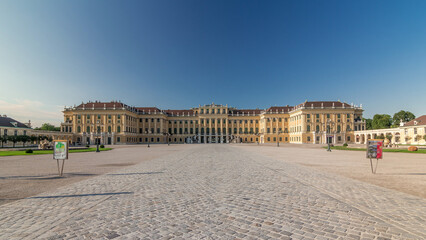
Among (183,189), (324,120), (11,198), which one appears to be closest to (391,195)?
(183,189)

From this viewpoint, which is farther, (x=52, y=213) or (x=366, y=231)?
(x=52, y=213)

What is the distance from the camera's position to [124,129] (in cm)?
7788

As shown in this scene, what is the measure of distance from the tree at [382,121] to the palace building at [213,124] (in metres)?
15.0

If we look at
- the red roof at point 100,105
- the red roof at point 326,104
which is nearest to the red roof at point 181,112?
the red roof at point 100,105

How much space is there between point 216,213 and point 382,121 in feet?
366

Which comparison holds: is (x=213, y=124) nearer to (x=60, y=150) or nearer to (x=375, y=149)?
(x=375, y=149)

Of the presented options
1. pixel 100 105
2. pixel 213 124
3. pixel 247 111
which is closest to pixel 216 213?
pixel 100 105

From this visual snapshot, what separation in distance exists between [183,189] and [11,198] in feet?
17.4

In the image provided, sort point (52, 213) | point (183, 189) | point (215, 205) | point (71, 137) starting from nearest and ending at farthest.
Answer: point (52, 213), point (215, 205), point (183, 189), point (71, 137)

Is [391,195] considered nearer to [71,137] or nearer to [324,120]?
[324,120]

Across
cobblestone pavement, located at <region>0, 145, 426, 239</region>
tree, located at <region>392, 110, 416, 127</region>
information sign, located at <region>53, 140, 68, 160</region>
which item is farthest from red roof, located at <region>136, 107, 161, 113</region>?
tree, located at <region>392, 110, 416, 127</region>

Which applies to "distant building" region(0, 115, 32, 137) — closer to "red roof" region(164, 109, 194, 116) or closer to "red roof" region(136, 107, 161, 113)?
"red roof" region(136, 107, 161, 113)

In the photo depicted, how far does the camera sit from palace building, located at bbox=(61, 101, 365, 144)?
78.2 meters

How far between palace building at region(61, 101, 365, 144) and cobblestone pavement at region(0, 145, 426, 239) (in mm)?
72686
